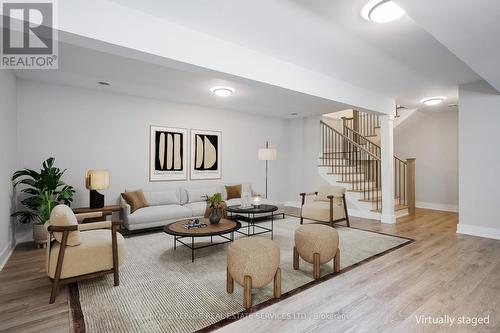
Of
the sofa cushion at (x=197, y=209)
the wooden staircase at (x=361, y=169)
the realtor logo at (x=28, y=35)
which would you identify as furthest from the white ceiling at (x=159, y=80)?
the sofa cushion at (x=197, y=209)

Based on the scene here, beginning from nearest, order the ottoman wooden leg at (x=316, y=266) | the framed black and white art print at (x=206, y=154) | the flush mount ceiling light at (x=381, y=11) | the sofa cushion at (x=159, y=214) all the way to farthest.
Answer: the flush mount ceiling light at (x=381, y=11)
the ottoman wooden leg at (x=316, y=266)
the sofa cushion at (x=159, y=214)
the framed black and white art print at (x=206, y=154)

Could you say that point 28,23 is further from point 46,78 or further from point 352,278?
point 352,278

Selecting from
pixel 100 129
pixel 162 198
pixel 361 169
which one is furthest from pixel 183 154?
pixel 361 169

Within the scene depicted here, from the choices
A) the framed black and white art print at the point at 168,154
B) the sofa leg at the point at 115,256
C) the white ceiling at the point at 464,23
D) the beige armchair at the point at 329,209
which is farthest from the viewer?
the framed black and white art print at the point at 168,154

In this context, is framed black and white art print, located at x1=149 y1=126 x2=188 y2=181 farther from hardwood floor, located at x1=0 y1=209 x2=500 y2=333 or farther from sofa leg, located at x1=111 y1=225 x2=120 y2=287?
sofa leg, located at x1=111 y1=225 x2=120 y2=287

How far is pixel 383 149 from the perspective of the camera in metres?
5.57

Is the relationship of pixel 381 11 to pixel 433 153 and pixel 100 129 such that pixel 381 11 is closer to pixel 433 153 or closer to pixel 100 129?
pixel 100 129

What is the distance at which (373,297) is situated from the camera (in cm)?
240

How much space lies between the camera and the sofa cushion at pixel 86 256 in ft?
7.97

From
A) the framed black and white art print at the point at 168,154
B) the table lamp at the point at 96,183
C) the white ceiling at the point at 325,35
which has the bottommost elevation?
the table lamp at the point at 96,183

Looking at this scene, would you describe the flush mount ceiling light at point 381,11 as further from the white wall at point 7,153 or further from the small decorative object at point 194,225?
the white wall at point 7,153

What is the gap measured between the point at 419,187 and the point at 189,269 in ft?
23.6

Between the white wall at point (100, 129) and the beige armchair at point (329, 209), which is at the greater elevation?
the white wall at point (100, 129)

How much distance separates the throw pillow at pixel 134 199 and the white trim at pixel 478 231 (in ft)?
19.1
